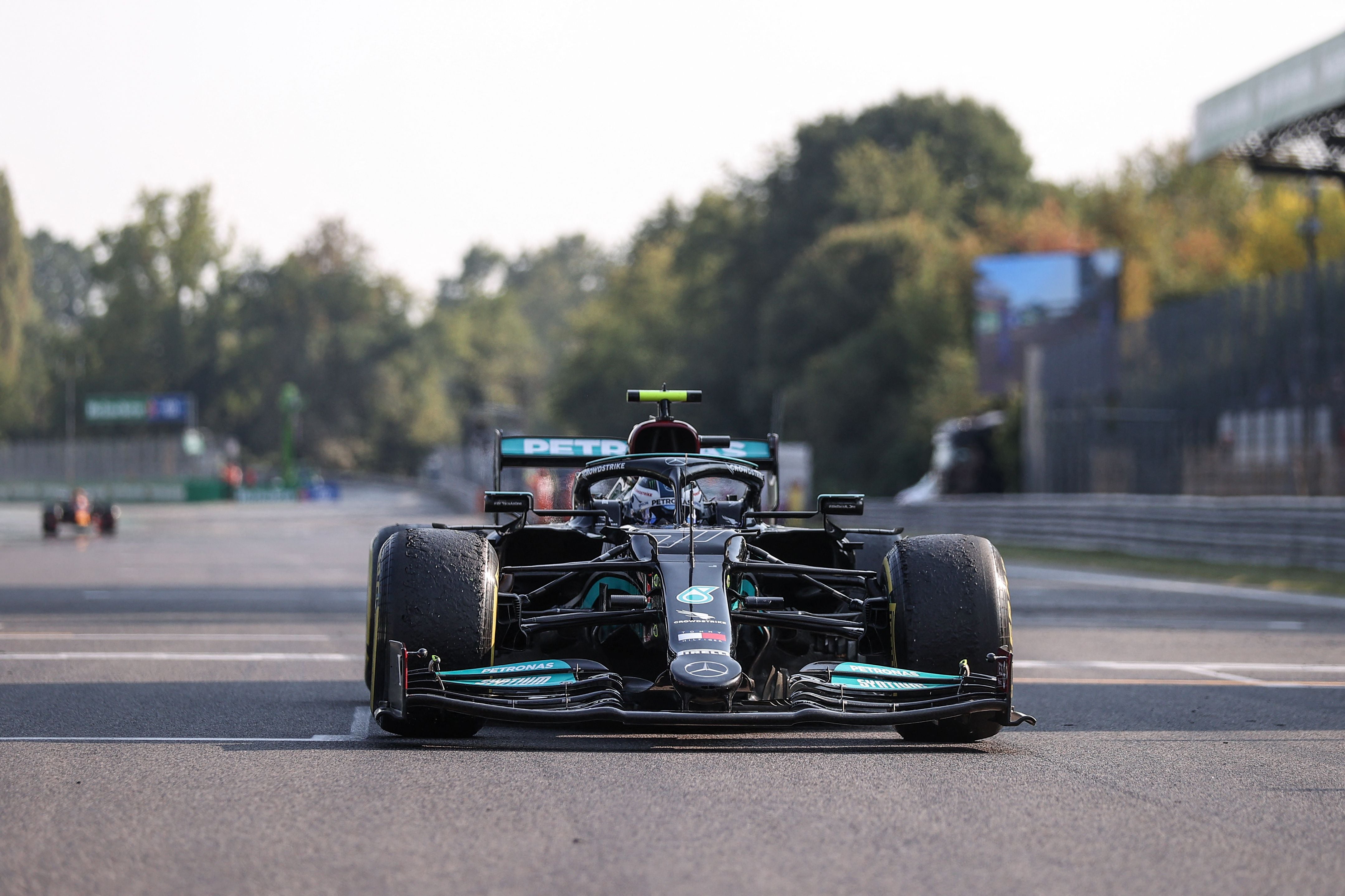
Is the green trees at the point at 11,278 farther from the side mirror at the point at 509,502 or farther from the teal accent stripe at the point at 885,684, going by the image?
the teal accent stripe at the point at 885,684

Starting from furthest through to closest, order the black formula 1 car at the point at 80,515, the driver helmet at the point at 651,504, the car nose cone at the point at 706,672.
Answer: the black formula 1 car at the point at 80,515 < the driver helmet at the point at 651,504 < the car nose cone at the point at 706,672

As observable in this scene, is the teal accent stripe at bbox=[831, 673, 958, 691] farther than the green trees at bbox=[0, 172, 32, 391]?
No

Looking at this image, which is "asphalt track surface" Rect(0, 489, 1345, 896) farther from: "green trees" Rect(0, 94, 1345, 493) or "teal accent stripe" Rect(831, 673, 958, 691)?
"green trees" Rect(0, 94, 1345, 493)

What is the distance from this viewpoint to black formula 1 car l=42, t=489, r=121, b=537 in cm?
4028

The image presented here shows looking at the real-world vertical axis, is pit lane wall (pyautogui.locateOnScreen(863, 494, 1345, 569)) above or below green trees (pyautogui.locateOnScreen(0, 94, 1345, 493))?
below

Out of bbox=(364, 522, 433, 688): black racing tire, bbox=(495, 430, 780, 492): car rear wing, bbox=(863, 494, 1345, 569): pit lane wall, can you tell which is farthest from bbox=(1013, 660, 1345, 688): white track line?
bbox=(863, 494, 1345, 569): pit lane wall

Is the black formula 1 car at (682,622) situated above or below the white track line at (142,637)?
above

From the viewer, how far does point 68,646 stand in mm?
12562

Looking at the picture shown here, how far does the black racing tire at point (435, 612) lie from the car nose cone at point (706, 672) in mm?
944

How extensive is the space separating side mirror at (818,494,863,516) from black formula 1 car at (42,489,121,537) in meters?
33.9

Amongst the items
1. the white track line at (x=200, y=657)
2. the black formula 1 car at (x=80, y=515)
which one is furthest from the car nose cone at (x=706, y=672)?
the black formula 1 car at (x=80, y=515)

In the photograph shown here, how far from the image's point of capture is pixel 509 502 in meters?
8.62

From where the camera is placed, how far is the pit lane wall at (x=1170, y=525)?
2323 cm

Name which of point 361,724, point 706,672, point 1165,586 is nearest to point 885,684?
point 706,672
